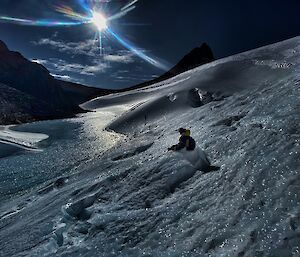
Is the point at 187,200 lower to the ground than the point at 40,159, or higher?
lower

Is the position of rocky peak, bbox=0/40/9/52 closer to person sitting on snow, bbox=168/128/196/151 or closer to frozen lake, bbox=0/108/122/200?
frozen lake, bbox=0/108/122/200

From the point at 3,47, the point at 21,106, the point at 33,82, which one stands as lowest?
the point at 21,106

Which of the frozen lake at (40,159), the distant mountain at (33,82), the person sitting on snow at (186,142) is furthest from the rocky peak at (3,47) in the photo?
the person sitting on snow at (186,142)

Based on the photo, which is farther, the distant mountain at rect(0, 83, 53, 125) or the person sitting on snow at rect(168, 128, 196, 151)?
the distant mountain at rect(0, 83, 53, 125)

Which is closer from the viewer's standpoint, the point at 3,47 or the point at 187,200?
the point at 187,200

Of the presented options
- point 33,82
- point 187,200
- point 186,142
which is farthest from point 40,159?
point 33,82

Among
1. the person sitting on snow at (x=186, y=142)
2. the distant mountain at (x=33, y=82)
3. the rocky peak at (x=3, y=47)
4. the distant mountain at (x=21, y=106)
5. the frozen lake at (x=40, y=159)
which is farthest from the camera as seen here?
the rocky peak at (x=3, y=47)

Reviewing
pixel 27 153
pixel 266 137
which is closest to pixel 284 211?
pixel 266 137

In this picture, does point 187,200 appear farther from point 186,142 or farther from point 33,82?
point 33,82

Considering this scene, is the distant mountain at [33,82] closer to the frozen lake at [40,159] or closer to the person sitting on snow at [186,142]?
the frozen lake at [40,159]

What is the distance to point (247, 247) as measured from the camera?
6.72 m

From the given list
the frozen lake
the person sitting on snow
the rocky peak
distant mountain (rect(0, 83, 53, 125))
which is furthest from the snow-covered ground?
the rocky peak

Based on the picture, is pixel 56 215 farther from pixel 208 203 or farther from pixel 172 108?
pixel 172 108

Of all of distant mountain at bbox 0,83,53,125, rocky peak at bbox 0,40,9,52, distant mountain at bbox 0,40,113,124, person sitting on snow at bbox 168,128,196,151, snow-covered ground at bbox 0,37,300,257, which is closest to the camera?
snow-covered ground at bbox 0,37,300,257
